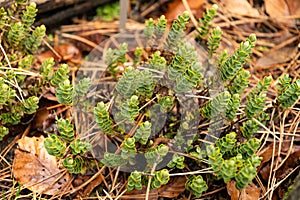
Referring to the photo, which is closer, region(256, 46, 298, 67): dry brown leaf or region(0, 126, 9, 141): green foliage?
region(0, 126, 9, 141): green foliage

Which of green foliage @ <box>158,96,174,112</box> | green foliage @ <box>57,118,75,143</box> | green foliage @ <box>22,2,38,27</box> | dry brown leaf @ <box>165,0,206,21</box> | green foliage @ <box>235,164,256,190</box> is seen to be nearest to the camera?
green foliage @ <box>235,164,256,190</box>

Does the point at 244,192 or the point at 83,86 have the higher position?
the point at 83,86

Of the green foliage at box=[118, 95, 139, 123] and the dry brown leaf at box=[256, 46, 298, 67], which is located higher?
the green foliage at box=[118, 95, 139, 123]

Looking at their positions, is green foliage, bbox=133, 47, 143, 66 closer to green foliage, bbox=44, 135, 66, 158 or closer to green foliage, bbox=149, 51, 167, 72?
green foliage, bbox=149, 51, 167, 72

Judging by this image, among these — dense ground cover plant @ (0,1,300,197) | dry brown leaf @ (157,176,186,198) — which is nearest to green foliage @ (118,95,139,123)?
dense ground cover plant @ (0,1,300,197)

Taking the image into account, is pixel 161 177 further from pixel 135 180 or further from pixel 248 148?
pixel 248 148

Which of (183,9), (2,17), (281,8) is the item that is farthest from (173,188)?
(281,8)

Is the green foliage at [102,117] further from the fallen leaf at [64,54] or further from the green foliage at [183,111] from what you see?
the fallen leaf at [64,54]
